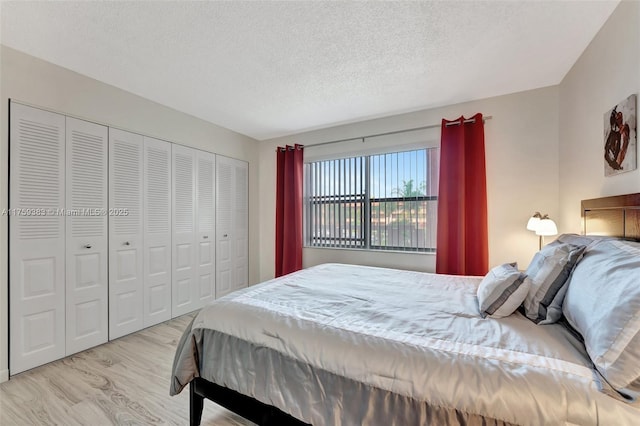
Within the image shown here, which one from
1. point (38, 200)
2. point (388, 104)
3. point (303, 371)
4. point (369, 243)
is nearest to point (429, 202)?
point (369, 243)

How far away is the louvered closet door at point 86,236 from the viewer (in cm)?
232

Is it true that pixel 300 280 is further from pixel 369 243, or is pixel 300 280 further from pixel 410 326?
pixel 369 243

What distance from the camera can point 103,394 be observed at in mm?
1823

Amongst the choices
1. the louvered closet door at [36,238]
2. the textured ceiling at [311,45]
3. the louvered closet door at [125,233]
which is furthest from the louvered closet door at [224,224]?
the louvered closet door at [36,238]

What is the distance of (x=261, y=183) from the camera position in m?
4.42

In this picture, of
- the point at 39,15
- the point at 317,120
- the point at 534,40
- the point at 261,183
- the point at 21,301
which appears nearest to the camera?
the point at 39,15

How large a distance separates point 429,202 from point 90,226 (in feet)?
11.8

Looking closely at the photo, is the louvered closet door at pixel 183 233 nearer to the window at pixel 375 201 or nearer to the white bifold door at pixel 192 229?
the white bifold door at pixel 192 229

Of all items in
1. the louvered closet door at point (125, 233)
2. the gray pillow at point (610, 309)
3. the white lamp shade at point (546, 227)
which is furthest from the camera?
the louvered closet door at point (125, 233)

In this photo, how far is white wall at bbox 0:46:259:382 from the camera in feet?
6.49

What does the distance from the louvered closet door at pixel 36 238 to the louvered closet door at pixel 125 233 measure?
0.38 meters

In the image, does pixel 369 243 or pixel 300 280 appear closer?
pixel 300 280

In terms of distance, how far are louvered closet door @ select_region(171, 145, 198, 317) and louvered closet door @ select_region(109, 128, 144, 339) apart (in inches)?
15.1

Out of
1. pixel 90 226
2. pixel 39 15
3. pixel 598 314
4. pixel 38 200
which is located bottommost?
pixel 598 314
